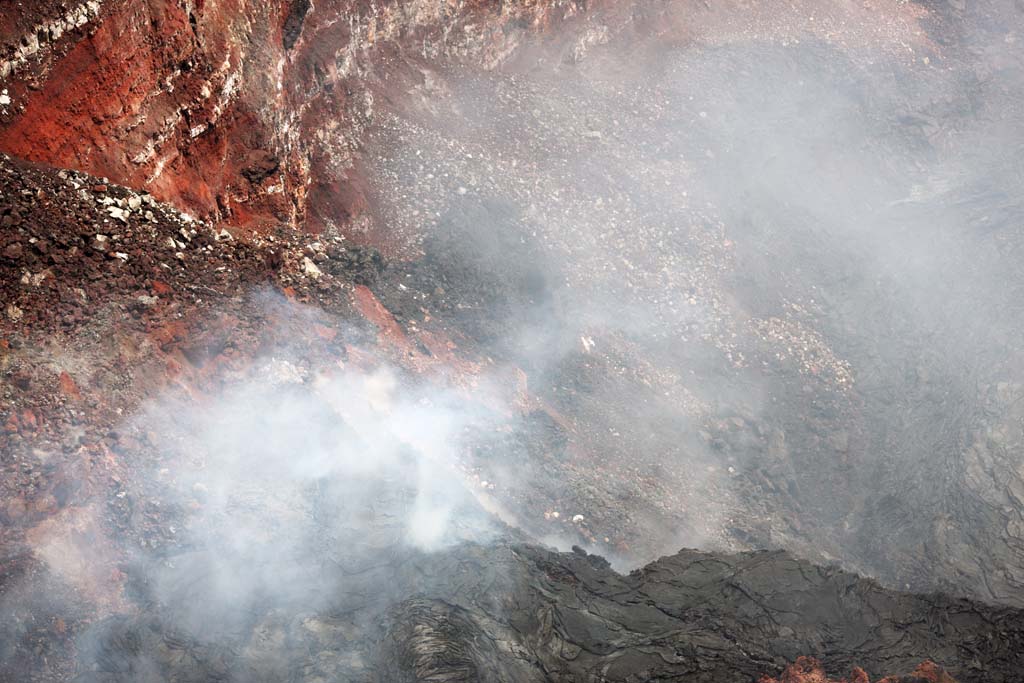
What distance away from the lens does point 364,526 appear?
35.1ft

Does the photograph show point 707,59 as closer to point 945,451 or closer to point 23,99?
point 945,451

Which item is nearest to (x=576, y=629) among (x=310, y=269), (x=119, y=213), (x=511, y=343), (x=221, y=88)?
(x=511, y=343)

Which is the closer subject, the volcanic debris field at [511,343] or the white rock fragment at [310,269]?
the volcanic debris field at [511,343]

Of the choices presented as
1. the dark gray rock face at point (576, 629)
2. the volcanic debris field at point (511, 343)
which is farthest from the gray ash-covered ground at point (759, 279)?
the dark gray rock face at point (576, 629)

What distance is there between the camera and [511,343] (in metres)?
16.9

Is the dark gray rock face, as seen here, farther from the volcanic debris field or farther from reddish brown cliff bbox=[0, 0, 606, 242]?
reddish brown cliff bbox=[0, 0, 606, 242]

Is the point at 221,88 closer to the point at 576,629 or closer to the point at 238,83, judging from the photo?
the point at 238,83

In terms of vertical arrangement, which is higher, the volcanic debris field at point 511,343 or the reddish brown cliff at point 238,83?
the reddish brown cliff at point 238,83

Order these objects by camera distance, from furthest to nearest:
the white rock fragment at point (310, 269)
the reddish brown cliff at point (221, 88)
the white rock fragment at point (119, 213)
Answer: the white rock fragment at point (310, 269), the white rock fragment at point (119, 213), the reddish brown cliff at point (221, 88)

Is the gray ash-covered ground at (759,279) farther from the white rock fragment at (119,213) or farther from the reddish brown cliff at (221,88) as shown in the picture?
the white rock fragment at (119,213)

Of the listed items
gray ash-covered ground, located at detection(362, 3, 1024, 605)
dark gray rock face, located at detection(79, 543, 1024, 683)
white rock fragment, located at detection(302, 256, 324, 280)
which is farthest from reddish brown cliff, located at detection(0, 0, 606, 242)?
dark gray rock face, located at detection(79, 543, 1024, 683)

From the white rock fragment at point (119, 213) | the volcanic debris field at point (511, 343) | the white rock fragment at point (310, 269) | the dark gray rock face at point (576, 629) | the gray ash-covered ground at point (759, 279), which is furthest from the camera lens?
the gray ash-covered ground at point (759, 279)

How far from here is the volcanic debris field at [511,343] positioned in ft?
31.2

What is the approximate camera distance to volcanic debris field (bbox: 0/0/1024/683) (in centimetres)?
951
